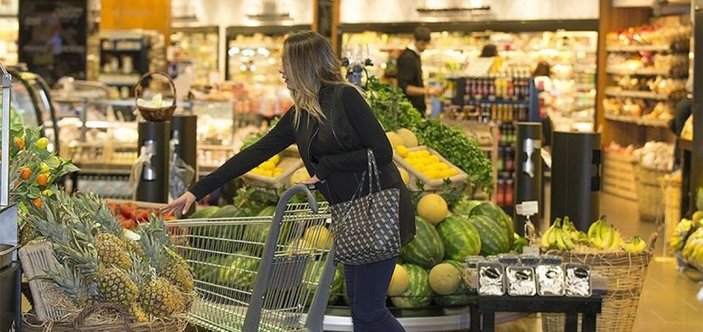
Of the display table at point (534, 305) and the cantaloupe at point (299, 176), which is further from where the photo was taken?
the cantaloupe at point (299, 176)

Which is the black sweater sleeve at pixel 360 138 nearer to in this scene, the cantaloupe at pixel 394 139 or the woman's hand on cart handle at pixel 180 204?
the woman's hand on cart handle at pixel 180 204

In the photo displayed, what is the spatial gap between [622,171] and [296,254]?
12377 mm

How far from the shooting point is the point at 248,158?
5223mm

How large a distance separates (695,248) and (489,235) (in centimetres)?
181

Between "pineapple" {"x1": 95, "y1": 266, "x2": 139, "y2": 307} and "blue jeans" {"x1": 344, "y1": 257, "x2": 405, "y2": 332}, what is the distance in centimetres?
128

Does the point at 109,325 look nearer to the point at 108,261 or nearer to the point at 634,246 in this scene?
the point at 108,261

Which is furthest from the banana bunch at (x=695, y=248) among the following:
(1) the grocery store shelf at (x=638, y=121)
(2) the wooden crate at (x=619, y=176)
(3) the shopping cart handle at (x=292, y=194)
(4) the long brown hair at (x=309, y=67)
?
(2) the wooden crate at (x=619, y=176)

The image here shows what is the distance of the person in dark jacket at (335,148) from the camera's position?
507 cm

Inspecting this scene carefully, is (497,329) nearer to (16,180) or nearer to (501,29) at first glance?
(16,180)

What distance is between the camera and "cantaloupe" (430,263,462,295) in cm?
669

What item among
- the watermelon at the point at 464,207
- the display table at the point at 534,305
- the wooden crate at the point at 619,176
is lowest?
the wooden crate at the point at 619,176

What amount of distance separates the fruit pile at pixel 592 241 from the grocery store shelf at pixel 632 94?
8830 millimetres

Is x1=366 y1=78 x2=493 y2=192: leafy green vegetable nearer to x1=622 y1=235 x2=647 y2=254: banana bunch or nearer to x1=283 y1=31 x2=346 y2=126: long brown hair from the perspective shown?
x1=622 y1=235 x2=647 y2=254: banana bunch

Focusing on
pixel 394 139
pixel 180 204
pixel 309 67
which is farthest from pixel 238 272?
pixel 394 139
